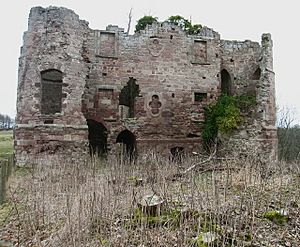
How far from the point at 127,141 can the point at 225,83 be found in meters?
6.61

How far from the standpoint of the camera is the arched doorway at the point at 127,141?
56.8ft

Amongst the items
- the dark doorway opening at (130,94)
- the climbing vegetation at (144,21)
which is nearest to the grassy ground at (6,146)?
the dark doorway opening at (130,94)

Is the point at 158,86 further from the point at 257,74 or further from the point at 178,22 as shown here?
the point at 178,22

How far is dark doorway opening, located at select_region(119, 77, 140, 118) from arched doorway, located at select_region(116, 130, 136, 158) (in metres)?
0.96

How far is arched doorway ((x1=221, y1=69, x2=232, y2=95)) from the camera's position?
19.5m

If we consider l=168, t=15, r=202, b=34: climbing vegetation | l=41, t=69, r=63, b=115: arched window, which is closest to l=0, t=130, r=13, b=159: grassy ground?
l=41, t=69, r=63, b=115: arched window

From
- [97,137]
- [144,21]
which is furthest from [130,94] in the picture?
[144,21]

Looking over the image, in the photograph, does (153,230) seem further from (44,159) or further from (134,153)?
(134,153)

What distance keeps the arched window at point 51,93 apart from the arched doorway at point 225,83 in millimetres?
8997

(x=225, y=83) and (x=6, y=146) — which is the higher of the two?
(x=225, y=83)

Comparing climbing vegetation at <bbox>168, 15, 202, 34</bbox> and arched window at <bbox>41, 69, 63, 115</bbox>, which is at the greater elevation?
climbing vegetation at <bbox>168, 15, 202, 34</bbox>

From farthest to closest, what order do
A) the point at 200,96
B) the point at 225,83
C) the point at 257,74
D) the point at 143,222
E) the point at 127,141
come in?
1. the point at 225,83
2. the point at 257,74
3. the point at 200,96
4. the point at 127,141
5. the point at 143,222

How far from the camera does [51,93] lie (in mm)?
17844

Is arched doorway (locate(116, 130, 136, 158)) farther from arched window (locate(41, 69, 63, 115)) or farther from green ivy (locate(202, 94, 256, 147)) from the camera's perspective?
green ivy (locate(202, 94, 256, 147))
